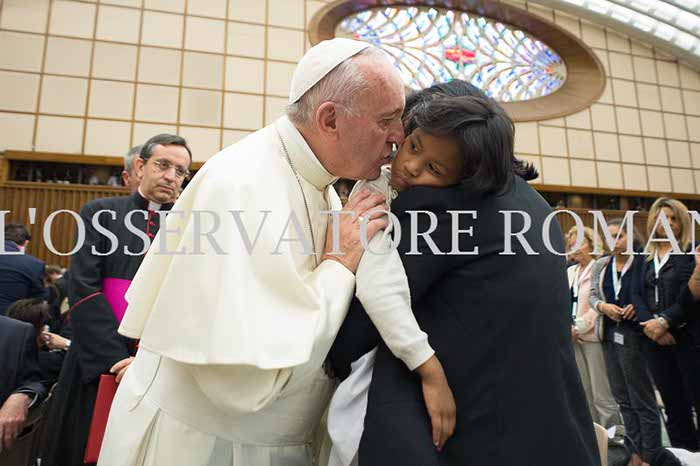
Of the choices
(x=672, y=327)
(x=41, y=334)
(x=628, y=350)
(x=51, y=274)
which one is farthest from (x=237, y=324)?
(x=51, y=274)

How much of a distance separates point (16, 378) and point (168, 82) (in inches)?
308

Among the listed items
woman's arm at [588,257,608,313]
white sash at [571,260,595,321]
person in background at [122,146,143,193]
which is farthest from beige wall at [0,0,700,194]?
woman's arm at [588,257,608,313]

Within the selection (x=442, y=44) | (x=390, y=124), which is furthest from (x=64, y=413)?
(x=442, y=44)

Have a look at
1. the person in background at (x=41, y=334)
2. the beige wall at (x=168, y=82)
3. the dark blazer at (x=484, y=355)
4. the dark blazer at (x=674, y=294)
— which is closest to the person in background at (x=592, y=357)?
the dark blazer at (x=674, y=294)

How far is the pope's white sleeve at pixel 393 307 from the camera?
0.99 meters

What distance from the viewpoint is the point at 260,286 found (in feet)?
3.48

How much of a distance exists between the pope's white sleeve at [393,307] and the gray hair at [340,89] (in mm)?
417

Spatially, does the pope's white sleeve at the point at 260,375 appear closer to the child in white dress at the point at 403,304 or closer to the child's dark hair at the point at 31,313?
the child in white dress at the point at 403,304

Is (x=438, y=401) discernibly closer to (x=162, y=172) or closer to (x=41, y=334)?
(x=162, y=172)

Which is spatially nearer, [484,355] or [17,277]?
[484,355]

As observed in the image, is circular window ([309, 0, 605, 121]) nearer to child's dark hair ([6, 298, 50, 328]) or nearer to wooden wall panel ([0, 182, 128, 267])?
wooden wall panel ([0, 182, 128, 267])

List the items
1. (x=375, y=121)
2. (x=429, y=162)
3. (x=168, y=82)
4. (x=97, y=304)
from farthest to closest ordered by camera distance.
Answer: (x=168, y=82)
(x=97, y=304)
(x=375, y=121)
(x=429, y=162)

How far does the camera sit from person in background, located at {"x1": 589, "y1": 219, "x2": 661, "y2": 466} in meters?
3.21

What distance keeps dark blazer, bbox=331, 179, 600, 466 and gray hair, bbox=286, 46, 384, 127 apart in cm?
30
